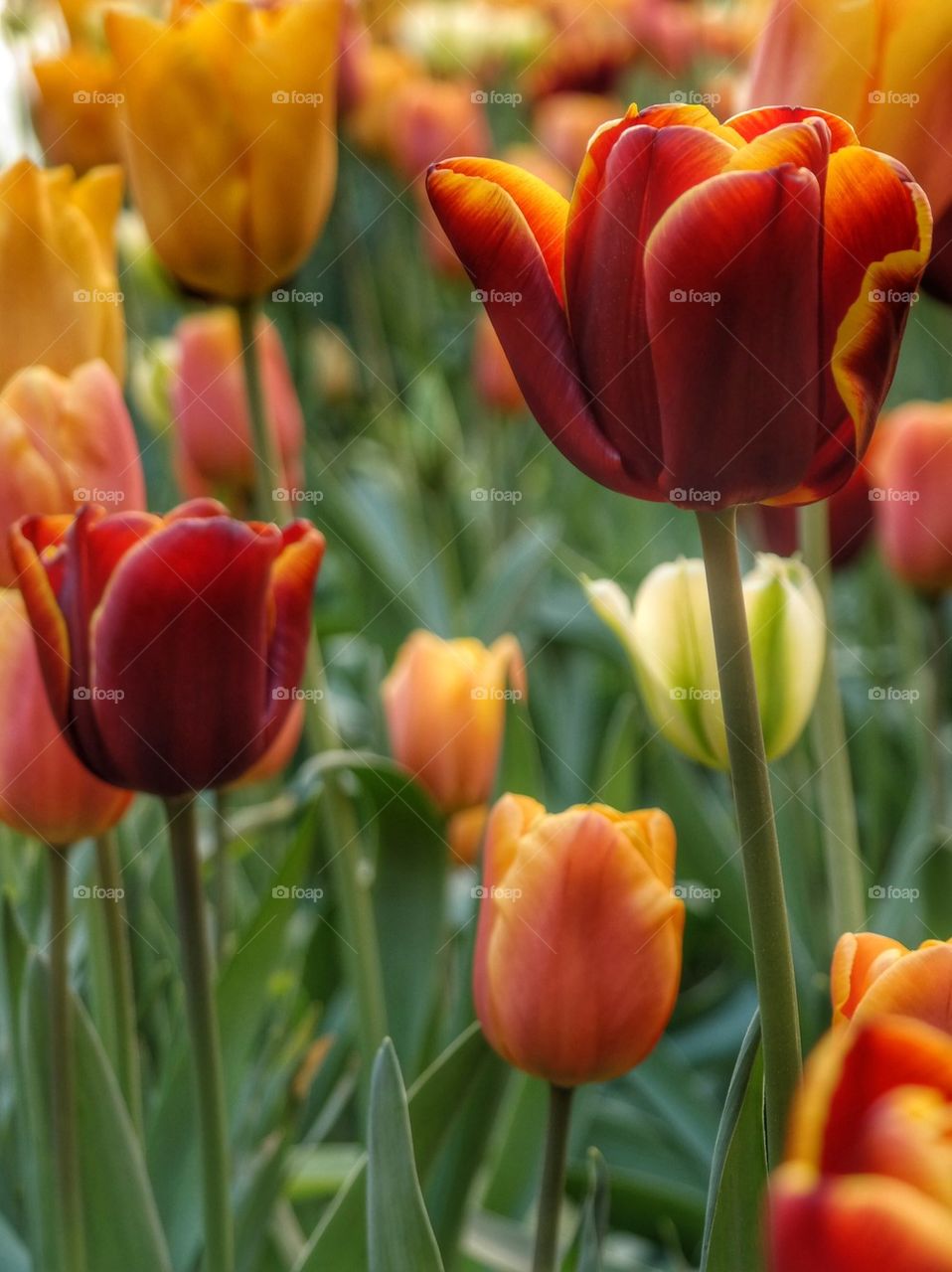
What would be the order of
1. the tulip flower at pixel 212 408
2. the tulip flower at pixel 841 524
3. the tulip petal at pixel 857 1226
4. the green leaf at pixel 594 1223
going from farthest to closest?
the tulip flower at pixel 212 408
the tulip flower at pixel 841 524
the green leaf at pixel 594 1223
the tulip petal at pixel 857 1226

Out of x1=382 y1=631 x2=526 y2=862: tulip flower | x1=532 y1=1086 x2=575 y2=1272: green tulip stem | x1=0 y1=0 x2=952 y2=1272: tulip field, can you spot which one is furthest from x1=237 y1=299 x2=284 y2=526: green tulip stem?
x1=532 y1=1086 x2=575 y2=1272: green tulip stem

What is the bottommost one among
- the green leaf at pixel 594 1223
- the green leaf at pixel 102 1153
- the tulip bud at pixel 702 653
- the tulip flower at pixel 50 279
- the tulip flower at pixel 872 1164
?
the green leaf at pixel 102 1153

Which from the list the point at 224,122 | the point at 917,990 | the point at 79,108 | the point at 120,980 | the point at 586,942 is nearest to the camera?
the point at 917,990

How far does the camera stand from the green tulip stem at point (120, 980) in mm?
563

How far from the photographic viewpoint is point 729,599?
38 centimetres

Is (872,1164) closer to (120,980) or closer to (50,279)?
(120,980)

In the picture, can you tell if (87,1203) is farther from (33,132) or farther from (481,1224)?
(33,132)

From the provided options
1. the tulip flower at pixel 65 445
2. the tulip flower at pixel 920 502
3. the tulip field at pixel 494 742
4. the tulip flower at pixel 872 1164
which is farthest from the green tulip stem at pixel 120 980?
the tulip flower at pixel 920 502

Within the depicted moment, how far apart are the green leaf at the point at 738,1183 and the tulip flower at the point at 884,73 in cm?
→ 34

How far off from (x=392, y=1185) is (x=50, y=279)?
0.41 m

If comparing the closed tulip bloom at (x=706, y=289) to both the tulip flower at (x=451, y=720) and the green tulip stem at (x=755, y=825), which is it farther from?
the tulip flower at (x=451, y=720)

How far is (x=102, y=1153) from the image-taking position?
0.53 metres

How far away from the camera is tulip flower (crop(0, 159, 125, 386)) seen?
0.63m

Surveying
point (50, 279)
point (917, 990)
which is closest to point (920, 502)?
point (50, 279)
